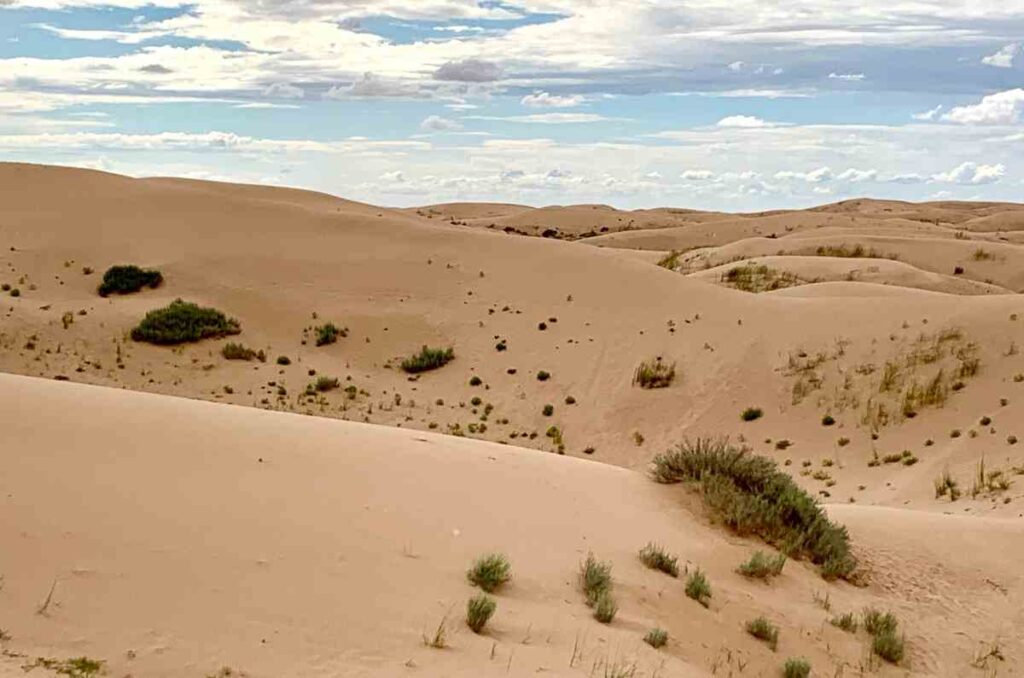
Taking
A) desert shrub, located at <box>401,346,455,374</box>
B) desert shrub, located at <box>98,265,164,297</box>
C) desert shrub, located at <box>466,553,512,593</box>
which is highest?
desert shrub, located at <box>466,553,512,593</box>

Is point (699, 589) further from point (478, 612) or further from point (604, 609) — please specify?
point (478, 612)

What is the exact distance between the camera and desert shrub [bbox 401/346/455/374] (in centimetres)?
2380

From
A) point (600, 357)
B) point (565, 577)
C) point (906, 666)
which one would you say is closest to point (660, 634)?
point (565, 577)

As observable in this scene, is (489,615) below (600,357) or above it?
above

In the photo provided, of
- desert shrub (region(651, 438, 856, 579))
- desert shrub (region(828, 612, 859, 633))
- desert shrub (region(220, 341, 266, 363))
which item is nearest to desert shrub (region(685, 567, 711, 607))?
desert shrub (region(828, 612, 859, 633))

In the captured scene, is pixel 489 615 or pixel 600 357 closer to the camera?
pixel 489 615

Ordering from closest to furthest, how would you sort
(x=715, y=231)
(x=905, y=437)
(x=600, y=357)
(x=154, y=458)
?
1. (x=154, y=458)
2. (x=905, y=437)
3. (x=600, y=357)
4. (x=715, y=231)

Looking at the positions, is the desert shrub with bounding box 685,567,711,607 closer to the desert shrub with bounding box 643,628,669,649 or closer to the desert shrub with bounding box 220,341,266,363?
the desert shrub with bounding box 643,628,669,649

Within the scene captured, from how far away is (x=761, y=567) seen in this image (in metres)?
8.98

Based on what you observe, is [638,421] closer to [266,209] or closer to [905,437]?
[905,437]

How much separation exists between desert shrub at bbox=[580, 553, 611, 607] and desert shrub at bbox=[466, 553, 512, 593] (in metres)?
0.59

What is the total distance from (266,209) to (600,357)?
16583 mm

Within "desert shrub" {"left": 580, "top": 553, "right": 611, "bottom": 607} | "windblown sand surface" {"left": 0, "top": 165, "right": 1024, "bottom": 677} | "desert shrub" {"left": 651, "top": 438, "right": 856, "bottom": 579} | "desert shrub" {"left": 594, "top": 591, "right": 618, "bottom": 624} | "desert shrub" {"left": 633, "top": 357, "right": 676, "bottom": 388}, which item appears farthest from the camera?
"desert shrub" {"left": 633, "top": 357, "right": 676, "bottom": 388}

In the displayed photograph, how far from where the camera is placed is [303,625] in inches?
242
